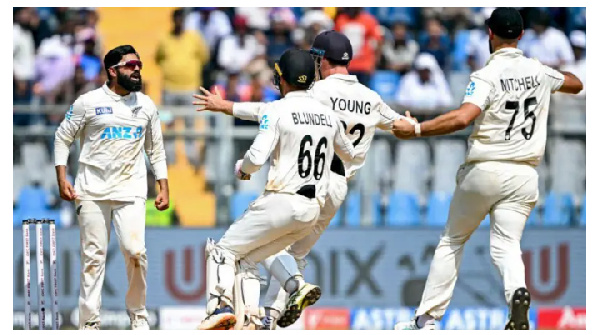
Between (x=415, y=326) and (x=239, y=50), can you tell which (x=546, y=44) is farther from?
Result: (x=415, y=326)

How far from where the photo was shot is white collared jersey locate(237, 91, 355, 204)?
958 centimetres

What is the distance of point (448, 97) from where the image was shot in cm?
1716

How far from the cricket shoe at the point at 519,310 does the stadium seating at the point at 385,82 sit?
8284 millimetres

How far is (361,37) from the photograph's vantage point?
1816 cm

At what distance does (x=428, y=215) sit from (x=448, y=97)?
6.67 ft

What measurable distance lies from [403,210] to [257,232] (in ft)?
21.2

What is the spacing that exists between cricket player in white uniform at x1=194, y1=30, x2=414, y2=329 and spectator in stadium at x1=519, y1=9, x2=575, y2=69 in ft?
27.0

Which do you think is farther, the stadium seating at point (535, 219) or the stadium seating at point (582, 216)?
the stadium seating at point (582, 216)

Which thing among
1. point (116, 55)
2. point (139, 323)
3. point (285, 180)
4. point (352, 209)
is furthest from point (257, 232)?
point (352, 209)

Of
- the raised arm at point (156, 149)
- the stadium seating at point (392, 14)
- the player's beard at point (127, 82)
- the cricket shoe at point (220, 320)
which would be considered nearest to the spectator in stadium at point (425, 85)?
the stadium seating at point (392, 14)

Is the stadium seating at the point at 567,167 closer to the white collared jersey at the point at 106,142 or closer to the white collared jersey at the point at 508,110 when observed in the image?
the white collared jersey at the point at 508,110

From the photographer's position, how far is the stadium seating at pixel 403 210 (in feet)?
52.2

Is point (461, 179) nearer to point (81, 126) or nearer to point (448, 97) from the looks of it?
point (81, 126)

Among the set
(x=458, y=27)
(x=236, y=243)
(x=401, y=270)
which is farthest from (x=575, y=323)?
(x=236, y=243)
